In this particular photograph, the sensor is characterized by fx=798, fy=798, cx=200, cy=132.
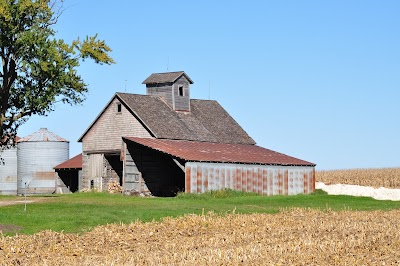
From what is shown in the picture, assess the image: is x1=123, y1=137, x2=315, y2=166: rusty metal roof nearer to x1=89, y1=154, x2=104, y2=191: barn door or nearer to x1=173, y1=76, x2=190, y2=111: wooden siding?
x1=173, y1=76, x2=190, y2=111: wooden siding

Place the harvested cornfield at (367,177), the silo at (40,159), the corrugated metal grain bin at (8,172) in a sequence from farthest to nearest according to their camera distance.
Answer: the harvested cornfield at (367,177) < the corrugated metal grain bin at (8,172) < the silo at (40,159)

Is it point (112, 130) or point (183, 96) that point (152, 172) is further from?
point (183, 96)

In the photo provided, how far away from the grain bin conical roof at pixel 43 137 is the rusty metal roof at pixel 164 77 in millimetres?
11804

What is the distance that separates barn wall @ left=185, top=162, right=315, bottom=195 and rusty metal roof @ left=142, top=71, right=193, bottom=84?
12.8m

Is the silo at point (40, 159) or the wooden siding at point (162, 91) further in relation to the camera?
the silo at point (40, 159)

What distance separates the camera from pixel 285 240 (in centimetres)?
2297

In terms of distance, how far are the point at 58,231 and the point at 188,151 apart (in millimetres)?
30081

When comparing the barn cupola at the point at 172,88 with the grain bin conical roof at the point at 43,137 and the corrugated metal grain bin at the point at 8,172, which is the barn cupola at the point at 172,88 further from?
the corrugated metal grain bin at the point at 8,172

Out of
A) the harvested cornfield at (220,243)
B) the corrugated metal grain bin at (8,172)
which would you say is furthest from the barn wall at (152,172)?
the harvested cornfield at (220,243)

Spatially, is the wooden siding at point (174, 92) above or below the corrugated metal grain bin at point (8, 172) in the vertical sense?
above

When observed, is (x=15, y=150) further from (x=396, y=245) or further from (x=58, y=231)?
(x=396, y=245)

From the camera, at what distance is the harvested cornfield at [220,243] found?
18.8m

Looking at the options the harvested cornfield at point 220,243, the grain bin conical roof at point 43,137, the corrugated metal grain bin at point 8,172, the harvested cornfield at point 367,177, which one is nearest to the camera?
the harvested cornfield at point 220,243

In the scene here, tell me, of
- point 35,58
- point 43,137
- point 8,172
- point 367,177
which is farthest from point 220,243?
point 367,177
